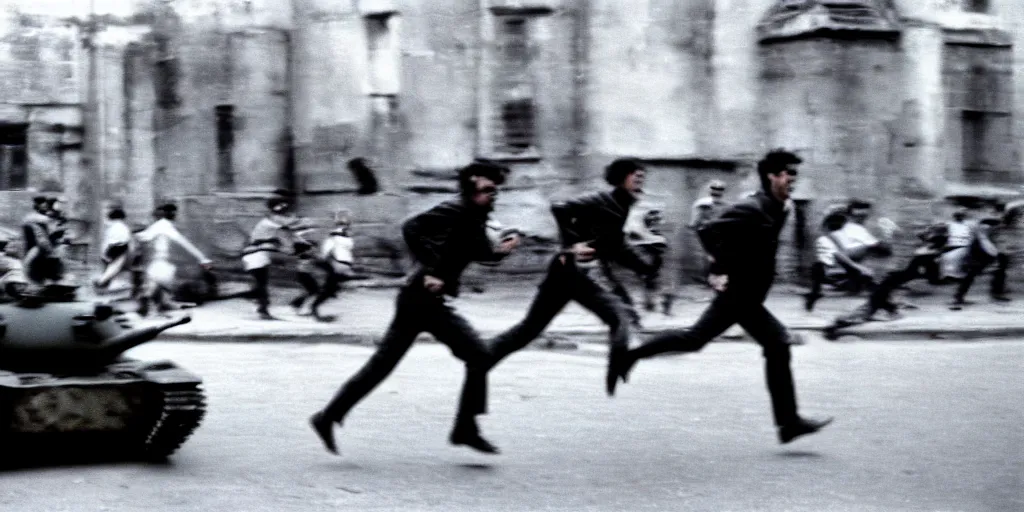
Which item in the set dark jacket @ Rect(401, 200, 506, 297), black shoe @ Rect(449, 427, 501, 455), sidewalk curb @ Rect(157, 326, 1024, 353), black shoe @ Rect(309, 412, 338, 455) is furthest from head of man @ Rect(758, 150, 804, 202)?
sidewalk curb @ Rect(157, 326, 1024, 353)

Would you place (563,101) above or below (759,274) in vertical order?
above

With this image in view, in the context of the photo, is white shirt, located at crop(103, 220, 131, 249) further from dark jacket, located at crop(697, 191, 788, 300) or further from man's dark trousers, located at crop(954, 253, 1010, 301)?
dark jacket, located at crop(697, 191, 788, 300)

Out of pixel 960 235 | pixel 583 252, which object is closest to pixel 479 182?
Result: pixel 583 252

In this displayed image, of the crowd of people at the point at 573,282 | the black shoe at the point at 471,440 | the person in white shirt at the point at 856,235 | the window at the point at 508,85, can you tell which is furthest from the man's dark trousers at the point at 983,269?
the black shoe at the point at 471,440

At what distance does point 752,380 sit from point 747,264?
14.6 ft

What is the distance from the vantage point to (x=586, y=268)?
11297 millimetres

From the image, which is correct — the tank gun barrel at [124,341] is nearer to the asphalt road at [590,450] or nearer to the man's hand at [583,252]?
the asphalt road at [590,450]

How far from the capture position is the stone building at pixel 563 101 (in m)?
26.7

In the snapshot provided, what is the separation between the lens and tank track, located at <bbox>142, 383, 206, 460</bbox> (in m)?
9.91

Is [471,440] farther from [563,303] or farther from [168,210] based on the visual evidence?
[168,210]

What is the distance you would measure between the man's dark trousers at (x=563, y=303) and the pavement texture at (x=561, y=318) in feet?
22.8

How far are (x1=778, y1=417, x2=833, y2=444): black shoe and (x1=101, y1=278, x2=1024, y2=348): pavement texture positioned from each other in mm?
7673

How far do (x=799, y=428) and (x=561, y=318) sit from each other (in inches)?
467

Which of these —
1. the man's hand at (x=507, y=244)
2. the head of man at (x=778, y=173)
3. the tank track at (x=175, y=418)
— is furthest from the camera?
the head of man at (x=778, y=173)
